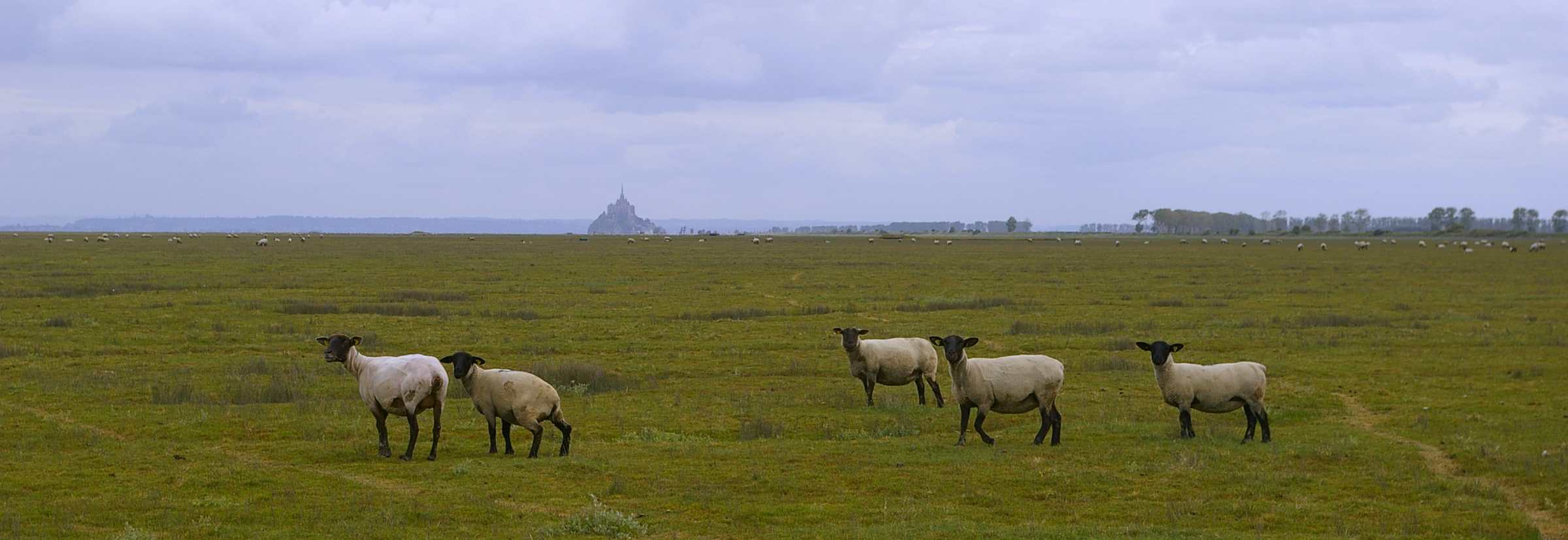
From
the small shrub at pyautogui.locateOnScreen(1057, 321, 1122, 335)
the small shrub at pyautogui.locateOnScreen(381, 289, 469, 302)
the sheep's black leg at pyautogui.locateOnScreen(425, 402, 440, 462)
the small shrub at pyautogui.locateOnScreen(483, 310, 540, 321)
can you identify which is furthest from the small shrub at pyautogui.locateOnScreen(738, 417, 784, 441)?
the small shrub at pyautogui.locateOnScreen(381, 289, 469, 302)

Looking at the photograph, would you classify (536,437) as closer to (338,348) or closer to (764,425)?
(338,348)

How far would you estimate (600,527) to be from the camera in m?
12.9

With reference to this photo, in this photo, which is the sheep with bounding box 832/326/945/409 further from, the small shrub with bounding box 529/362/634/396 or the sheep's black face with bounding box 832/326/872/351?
the small shrub with bounding box 529/362/634/396

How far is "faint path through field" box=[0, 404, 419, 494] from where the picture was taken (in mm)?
15156

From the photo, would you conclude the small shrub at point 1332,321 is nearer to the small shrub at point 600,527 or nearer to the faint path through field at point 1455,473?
the faint path through field at point 1455,473

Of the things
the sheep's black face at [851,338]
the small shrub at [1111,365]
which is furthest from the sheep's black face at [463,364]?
the small shrub at [1111,365]

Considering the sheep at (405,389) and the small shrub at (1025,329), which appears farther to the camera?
the small shrub at (1025,329)

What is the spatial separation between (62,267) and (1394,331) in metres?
67.8

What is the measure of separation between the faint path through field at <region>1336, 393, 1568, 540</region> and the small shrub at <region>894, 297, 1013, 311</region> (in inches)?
872

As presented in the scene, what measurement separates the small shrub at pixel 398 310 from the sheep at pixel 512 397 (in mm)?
25431

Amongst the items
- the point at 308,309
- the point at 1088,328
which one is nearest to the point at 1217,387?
the point at 1088,328

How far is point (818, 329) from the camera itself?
36.8 m

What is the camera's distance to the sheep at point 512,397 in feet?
54.6

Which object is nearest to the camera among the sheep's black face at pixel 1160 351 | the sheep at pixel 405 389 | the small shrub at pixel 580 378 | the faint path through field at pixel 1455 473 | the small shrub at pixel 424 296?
the faint path through field at pixel 1455 473
